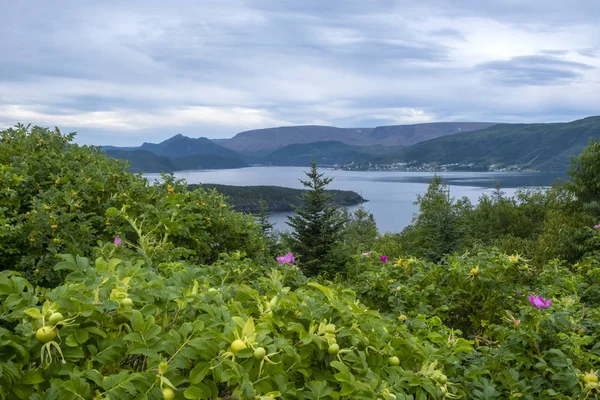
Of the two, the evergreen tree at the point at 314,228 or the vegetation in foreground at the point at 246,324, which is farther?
the evergreen tree at the point at 314,228

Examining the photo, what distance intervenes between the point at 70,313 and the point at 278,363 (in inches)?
22.0

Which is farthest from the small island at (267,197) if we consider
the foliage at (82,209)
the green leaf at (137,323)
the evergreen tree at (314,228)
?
the green leaf at (137,323)

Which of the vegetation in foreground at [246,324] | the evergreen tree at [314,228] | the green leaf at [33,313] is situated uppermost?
the green leaf at [33,313]

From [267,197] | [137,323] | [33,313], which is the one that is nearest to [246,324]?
[137,323]

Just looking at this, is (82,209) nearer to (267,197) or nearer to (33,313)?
(33,313)

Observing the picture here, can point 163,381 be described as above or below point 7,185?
below

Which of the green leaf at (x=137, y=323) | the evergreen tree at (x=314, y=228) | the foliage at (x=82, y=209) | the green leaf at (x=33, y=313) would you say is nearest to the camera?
the green leaf at (x=33, y=313)

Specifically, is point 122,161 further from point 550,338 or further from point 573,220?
point 573,220

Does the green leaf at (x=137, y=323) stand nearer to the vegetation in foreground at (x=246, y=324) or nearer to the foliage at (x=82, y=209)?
the vegetation in foreground at (x=246, y=324)

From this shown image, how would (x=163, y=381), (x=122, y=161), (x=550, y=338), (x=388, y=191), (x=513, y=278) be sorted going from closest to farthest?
(x=163, y=381) → (x=550, y=338) → (x=513, y=278) → (x=122, y=161) → (x=388, y=191)

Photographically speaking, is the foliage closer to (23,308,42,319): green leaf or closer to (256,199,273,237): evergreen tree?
(23,308,42,319): green leaf

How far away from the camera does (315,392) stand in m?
1.29

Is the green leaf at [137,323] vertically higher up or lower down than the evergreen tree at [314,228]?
higher up

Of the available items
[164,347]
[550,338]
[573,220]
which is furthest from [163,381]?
[573,220]
